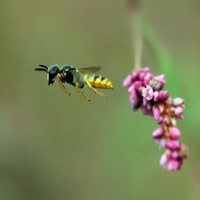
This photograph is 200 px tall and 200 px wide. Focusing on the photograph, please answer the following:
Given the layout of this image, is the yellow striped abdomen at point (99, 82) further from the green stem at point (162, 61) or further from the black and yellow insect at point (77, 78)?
the green stem at point (162, 61)

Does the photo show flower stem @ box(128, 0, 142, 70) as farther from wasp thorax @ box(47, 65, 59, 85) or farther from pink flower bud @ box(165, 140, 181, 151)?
pink flower bud @ box(165, 140, 181, 151)

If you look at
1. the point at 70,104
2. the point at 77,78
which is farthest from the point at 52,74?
the point at 70,104

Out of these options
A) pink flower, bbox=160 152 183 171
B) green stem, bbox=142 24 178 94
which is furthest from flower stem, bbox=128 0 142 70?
pink flower, bbox=160 152 183 171

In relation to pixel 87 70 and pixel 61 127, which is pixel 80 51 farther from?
pixel 87 70

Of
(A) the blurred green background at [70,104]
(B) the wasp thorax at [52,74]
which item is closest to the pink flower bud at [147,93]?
(B) the wasp thorax at [52,74]

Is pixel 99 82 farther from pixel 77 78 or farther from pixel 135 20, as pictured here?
pixel 135 20

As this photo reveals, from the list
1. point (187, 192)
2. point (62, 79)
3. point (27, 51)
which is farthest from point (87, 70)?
point (27, 51)
